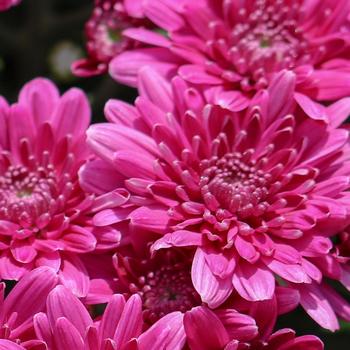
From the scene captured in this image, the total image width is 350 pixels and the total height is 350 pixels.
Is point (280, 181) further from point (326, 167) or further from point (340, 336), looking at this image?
point (340, 336)

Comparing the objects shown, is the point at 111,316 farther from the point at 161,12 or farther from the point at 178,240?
the point at 161,12

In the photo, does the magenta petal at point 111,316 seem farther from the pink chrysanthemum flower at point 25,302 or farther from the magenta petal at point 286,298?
the magenta petal at point 286,298

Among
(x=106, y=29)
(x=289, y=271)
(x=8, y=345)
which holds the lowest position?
(x=8, y=345)

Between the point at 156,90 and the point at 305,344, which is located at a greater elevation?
the point at 156,90

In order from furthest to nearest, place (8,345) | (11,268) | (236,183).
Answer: (236,183)
(11,268)
(8,345)

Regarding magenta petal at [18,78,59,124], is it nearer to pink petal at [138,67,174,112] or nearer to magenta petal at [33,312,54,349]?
pink petal at [138,67,174,112]

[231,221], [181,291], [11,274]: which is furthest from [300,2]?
[11,274]

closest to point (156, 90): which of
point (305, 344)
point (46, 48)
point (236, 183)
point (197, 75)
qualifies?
point (197, 75)

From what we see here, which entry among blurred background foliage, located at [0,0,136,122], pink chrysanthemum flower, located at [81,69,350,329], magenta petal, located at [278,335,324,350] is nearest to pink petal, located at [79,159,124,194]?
pink chrysanthemum flower, located at [81,69,350,329]
